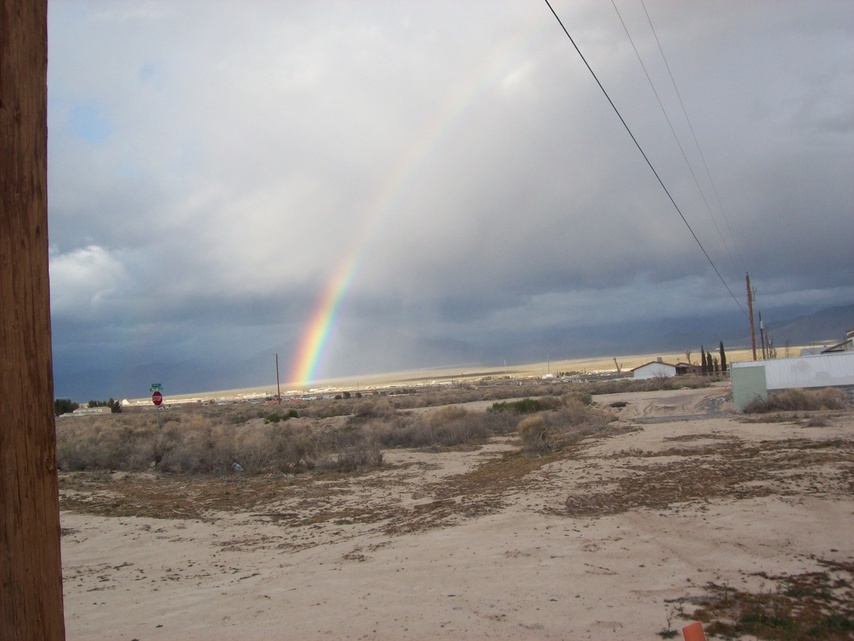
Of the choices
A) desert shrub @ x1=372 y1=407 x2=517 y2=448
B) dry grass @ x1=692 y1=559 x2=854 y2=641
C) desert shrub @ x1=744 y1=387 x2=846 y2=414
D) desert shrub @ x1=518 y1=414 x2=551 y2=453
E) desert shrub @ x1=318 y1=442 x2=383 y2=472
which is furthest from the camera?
desert shrub @ x1=744 y1=387 x2=846 y2=414

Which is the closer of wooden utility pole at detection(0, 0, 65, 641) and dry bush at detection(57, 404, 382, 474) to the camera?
wooden utility pole at detection(0, 0, 65, 641)

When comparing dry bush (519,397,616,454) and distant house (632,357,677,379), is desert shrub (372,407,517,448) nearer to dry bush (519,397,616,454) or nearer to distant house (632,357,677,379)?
dry bush (519,397,616,454)

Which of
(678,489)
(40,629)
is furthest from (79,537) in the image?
(40,629)

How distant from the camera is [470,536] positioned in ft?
35.2

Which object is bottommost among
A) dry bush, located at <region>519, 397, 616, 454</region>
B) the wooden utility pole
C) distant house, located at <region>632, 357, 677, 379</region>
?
dry bush, located at <region>519, 397, 616, 454</region>

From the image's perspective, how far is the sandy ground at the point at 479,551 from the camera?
7.25 metres

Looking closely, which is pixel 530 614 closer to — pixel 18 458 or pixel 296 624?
pixel 296 624

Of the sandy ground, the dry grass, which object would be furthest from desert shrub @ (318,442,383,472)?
the dry grass

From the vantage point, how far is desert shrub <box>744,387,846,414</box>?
2946 centimetres

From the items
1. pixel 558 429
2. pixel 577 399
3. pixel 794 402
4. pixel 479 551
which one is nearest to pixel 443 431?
pixel 558 429

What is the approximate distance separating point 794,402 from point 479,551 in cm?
2576

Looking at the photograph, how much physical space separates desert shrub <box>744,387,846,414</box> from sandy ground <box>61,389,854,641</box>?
41.5 ft

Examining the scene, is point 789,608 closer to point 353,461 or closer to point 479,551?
point 479,551

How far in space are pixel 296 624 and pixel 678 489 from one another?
8744 mm
